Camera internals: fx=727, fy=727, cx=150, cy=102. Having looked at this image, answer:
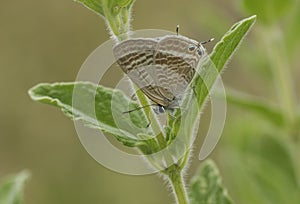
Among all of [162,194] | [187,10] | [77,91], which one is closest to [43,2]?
[187,10]

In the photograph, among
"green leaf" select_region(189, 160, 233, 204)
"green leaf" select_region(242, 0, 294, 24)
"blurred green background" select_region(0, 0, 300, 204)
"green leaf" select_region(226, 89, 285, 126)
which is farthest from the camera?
"blurred green background" select_region(0, 0, 300, 204)

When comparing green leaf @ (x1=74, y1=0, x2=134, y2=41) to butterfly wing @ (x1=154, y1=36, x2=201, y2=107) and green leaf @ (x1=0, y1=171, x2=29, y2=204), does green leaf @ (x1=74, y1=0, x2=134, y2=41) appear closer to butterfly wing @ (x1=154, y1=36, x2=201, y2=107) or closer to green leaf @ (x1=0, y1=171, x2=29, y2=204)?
butterfly wing @ (x1=154, y1=36, x2=201, y2=107)

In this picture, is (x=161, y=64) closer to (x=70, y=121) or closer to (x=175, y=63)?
(x=175, y=63)

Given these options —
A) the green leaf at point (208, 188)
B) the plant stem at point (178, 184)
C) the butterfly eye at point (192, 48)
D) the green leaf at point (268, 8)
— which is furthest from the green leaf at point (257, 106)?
the butterfly eye at point (192, 48)

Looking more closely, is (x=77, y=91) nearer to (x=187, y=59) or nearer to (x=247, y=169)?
(x=187, y=59)

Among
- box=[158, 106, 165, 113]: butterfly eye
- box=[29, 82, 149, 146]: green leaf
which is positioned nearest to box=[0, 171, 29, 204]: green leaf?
box=[29, 82, 149, 146]: green leaf

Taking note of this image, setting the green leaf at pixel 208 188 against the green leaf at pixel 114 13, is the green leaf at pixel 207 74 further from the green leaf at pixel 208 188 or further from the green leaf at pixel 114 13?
the green leaf at pixel 208 188

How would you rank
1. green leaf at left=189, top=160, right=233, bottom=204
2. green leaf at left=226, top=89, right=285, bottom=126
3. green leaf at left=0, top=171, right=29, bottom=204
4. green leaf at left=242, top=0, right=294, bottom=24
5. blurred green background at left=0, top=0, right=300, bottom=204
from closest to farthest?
1. green leaf at left=189, top=160, right=233, bottom=204
2. green leaf at left=0, top=171, right=29, bottom=204
3. green leaf at left=226, top=89, right=285, bottom=126
4. green leaf at left=242, top=0, right=294, bottom=24
5. blurred green background at left=0, top=0, right=300, bottom=204
